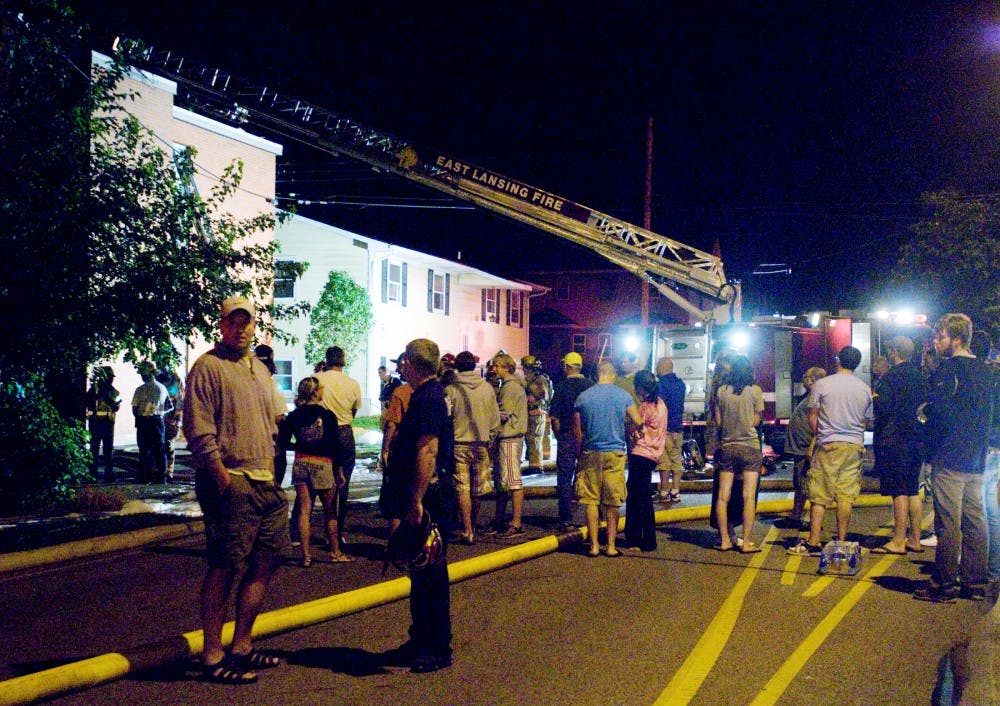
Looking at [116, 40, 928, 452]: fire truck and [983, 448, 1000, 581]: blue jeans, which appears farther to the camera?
[116, 40, 928, 452]: fire truck

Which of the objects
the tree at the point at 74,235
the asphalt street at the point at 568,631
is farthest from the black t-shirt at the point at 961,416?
the tree at the point at 74,235

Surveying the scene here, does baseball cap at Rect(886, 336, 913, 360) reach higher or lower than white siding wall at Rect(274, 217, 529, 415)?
lower

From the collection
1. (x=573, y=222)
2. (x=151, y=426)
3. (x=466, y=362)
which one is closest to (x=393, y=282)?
(x=573, y=222)

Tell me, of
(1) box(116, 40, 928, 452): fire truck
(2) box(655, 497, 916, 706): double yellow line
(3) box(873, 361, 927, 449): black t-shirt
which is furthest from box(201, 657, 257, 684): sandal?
(1) box(116, 40, 928, 452): fire truck

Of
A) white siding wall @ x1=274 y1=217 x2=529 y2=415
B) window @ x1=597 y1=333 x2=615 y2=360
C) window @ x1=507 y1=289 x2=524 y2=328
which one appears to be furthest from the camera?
window @ x1=507 y1=289 x2=524 y2=328

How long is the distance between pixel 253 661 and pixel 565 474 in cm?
596

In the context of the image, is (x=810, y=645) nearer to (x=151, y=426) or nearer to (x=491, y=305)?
A: (x=151, y=426)

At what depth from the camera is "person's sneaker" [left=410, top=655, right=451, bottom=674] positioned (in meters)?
5.68

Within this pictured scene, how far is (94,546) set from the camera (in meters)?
9.95

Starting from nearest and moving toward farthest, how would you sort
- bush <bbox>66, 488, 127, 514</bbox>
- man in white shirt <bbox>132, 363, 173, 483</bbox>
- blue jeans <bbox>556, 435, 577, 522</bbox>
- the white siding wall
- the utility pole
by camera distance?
1. blue jeans <bbox>556, 435, 577, 522</bbox>
2. bush <bbox>66, 488, 127, 514</bbox>
3. man in white shirt <bbox>132, 363, 173, 483</bbox>
4. the utility pole
5. the white siding wall

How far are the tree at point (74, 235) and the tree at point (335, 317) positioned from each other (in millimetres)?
18670

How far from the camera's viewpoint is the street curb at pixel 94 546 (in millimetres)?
9148

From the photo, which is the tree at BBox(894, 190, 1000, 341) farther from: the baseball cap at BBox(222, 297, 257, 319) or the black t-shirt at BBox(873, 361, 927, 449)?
the baseball cap at BBox(222, 297, 257, 319)

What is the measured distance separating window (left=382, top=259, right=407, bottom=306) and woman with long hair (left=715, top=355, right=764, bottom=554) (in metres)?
26.6
